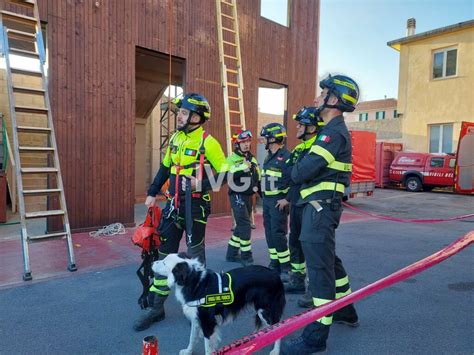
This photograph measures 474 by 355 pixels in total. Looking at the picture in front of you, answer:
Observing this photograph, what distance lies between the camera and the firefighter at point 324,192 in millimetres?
2896

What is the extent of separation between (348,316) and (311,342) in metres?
0.76

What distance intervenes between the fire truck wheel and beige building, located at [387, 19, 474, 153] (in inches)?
131

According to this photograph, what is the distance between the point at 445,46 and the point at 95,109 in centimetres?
2028

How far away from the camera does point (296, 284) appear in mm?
4457

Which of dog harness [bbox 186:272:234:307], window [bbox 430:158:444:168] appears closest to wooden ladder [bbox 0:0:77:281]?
dog harness [bbox 186:272:234:307]

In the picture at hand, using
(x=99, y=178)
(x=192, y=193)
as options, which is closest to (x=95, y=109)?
(x=99, y=178)

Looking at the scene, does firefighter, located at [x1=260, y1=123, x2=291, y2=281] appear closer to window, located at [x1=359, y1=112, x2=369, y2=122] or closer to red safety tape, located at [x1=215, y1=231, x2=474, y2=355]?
red safety tape, located at [x1=215, y1=231, x2=474, y2=355]

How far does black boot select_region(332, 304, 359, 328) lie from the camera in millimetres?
3461

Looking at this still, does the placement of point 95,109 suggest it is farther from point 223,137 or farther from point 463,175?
point 463,175

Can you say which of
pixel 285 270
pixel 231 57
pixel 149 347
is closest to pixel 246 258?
pixel 285 270

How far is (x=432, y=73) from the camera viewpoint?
67.6 feet

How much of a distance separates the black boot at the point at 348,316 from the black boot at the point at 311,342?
25.2 inches

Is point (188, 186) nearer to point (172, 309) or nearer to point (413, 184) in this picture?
point (172, 309)

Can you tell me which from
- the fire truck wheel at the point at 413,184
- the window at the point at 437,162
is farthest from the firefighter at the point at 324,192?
the fire truck wheel at the point at 413,184
